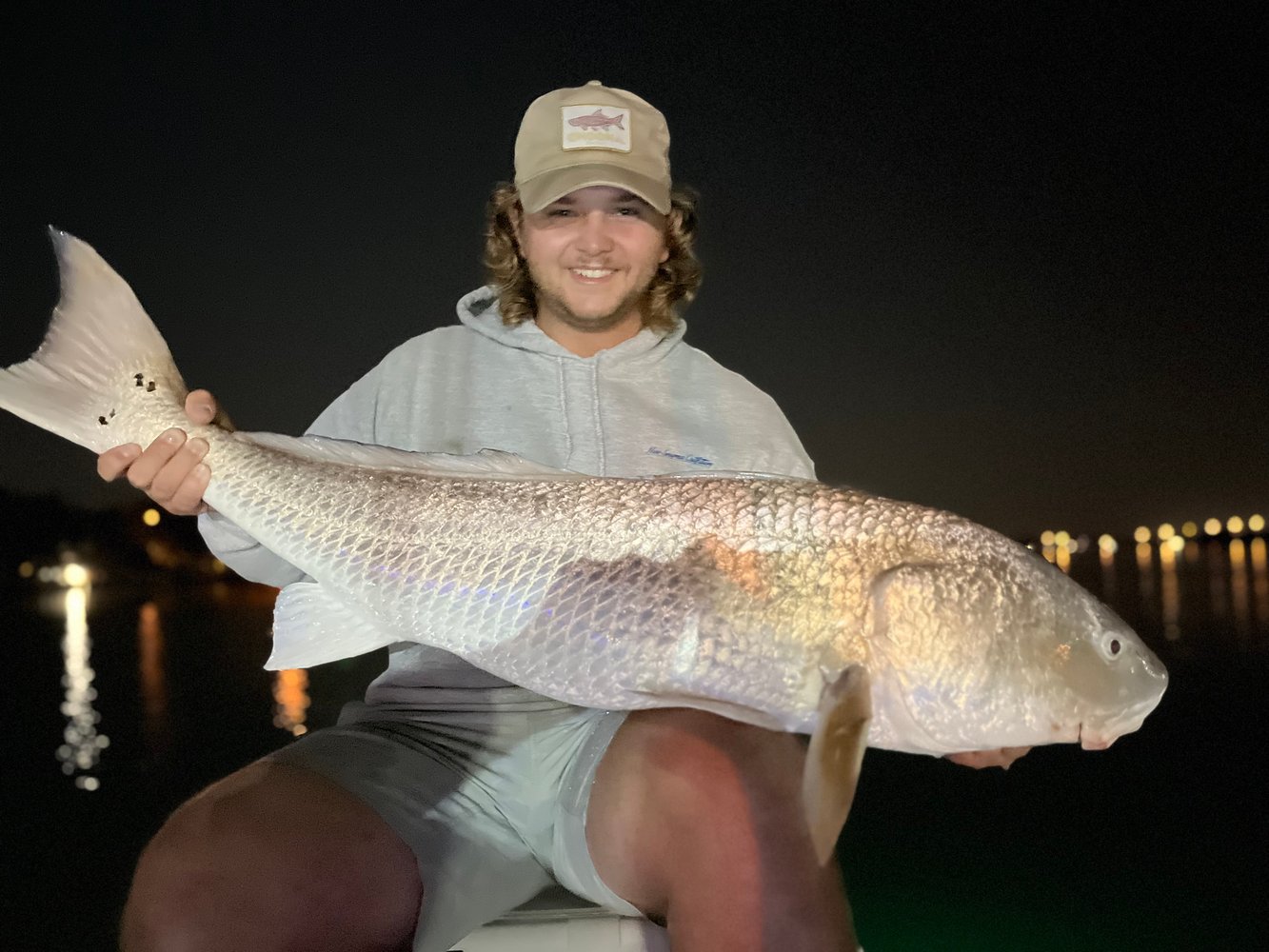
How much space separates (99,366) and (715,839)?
2360mm

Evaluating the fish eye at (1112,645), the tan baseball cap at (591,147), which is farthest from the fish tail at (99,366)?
the fish eye at (1112,645)

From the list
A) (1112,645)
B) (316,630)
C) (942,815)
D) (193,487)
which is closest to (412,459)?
(316,630)

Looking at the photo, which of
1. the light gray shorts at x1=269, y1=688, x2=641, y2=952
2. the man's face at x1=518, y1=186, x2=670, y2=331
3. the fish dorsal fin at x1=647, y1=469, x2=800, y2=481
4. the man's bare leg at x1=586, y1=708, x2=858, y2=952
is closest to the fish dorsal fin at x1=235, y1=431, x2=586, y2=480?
the fish dorsal fin at x1=647, y1=469, x2=800, y2=481

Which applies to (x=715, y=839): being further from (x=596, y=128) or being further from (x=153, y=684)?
(x=153, y=684)

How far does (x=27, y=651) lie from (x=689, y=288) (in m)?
20.8

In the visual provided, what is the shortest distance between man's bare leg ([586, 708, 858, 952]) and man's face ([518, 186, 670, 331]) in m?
1.73

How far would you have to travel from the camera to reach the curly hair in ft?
12.1

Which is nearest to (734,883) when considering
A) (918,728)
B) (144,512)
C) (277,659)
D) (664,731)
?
(664,731)

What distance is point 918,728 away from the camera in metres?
2.26

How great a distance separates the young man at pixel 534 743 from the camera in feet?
6.56

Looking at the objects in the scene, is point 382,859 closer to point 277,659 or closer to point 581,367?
point 277,659

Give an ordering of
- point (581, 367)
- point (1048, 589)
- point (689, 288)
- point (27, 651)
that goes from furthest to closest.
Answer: point (27, 651) < point (689, 288) < point (581, 367) < point (1048, 589)

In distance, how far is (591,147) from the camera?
338 centimetres

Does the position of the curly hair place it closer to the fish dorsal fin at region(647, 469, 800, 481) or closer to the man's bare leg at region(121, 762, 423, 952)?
the fish dorsal fin at region(647, 469, 800, 481)
